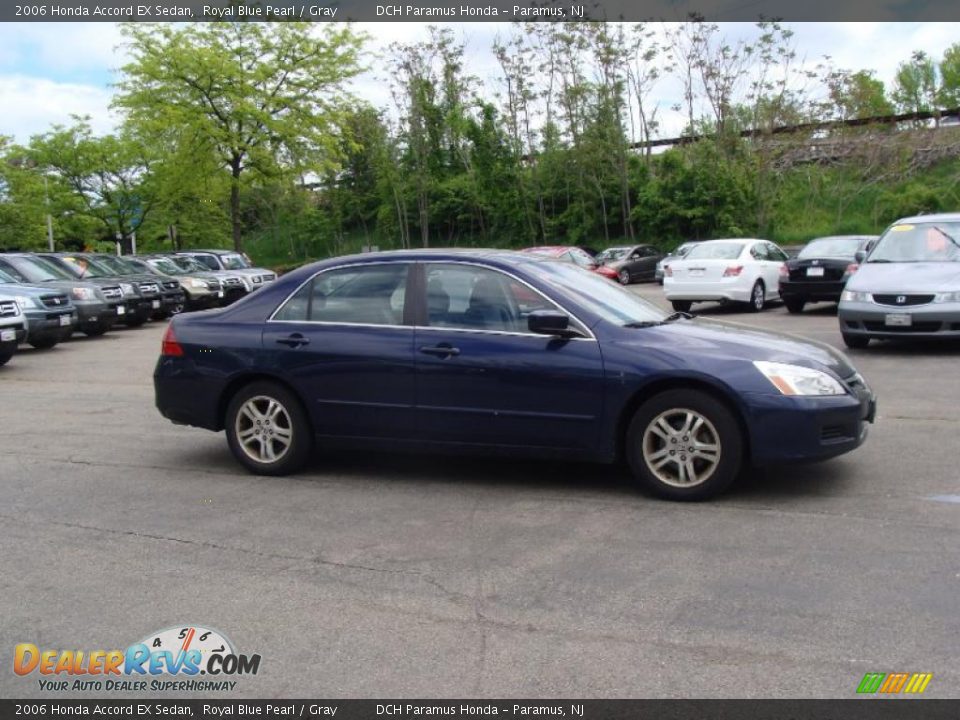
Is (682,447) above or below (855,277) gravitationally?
below

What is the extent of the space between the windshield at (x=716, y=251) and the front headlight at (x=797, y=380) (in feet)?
43.3

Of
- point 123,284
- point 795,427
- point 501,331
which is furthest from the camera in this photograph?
point 123,284

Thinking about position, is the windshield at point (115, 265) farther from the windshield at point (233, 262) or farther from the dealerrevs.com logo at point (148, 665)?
the dealerrevs.com logo at point (148, 665)

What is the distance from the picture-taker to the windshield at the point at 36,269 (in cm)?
1864

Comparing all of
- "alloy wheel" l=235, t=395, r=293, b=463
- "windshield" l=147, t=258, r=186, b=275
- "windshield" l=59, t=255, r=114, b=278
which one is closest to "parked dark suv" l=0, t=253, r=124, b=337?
"windshield" l=59, t=255, r=114, b=278

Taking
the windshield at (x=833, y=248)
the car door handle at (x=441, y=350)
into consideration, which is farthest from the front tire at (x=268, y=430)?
the windshield at (x=833, y=248)

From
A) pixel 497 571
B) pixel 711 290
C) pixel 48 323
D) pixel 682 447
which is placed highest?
pixel 48 323

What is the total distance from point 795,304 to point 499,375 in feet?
42.1

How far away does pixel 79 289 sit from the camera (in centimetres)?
1877

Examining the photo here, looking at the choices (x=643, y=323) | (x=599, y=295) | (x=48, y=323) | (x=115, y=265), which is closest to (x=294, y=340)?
(x=599, y=295)

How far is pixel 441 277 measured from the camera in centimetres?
676
